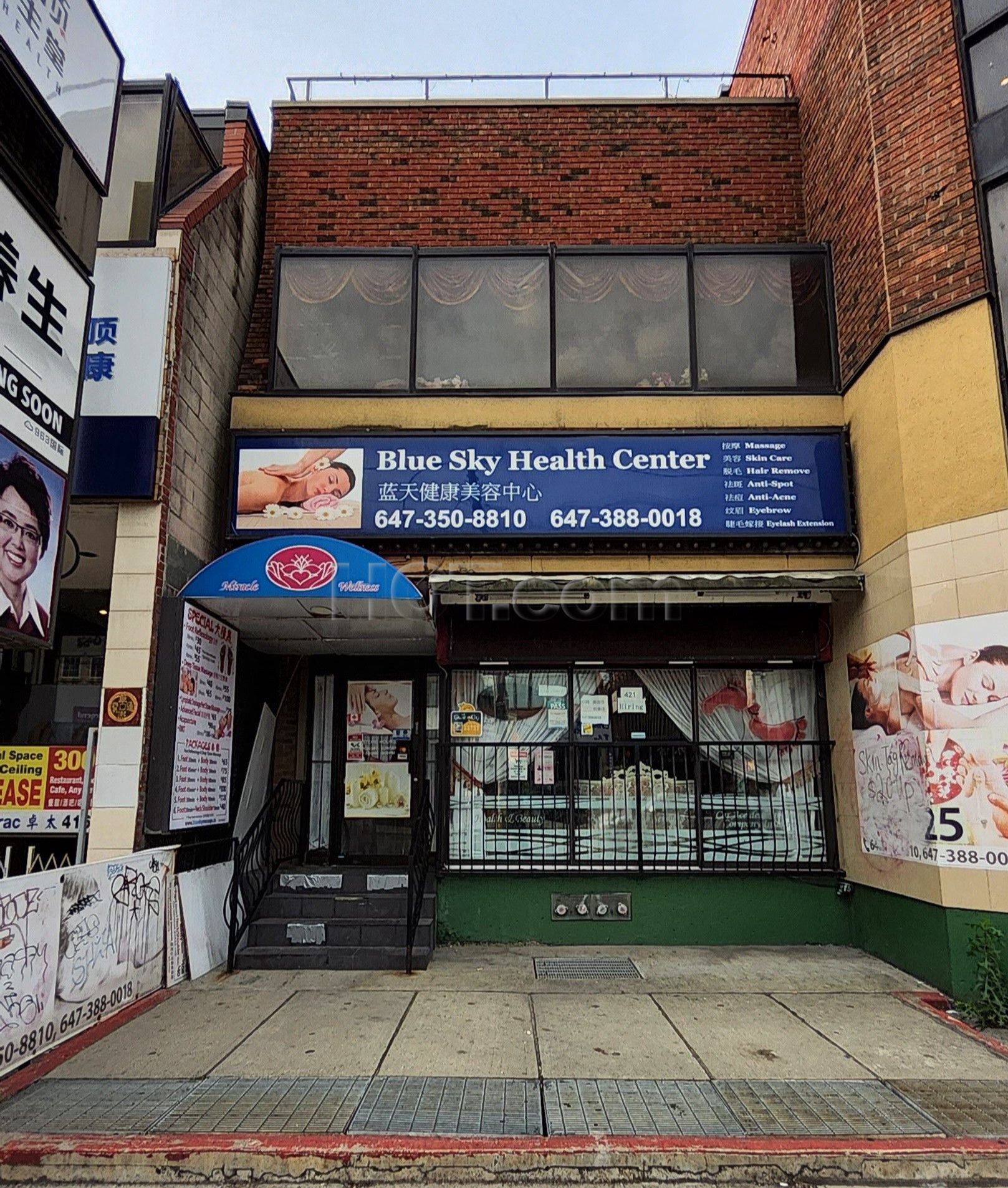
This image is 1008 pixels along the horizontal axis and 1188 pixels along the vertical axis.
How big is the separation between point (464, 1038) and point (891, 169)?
26.5ft

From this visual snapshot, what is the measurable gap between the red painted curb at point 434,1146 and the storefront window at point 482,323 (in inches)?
274

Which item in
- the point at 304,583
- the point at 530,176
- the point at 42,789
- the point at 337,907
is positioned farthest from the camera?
the point at 530,176

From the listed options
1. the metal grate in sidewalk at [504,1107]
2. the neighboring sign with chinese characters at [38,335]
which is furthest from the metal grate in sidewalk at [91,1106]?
the neighboring sign with chinese characters at [38,335]

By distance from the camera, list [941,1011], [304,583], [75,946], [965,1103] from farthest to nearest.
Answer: [304,583] < [941,1011] < [75,946] < [965,1103]

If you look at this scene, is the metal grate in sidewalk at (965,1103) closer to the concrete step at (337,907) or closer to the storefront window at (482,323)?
the concrete step at (337,907)

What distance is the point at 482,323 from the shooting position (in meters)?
9.59

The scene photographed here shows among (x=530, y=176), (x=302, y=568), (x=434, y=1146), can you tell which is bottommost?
(x=434, y=1146)

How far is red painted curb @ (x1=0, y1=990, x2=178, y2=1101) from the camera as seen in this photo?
5047mm

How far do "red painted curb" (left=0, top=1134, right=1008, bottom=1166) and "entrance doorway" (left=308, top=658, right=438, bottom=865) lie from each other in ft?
16.4

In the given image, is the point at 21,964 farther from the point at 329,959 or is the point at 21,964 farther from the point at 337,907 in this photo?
the point at 337,907

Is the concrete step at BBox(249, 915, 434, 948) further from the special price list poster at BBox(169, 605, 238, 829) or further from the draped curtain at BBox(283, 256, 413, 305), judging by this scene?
the draped curtain at BBox(283, 256, 413, 305)

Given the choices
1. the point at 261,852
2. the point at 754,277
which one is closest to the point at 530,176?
the point at 754,277

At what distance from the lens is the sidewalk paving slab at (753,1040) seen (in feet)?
17.4

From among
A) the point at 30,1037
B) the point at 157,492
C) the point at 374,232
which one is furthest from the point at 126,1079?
the point at 374,232
